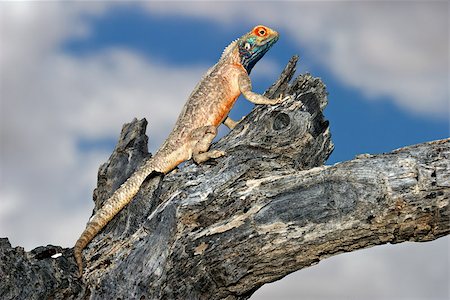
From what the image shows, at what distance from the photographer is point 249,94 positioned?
38.7 feet

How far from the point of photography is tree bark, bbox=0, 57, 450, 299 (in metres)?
8.42

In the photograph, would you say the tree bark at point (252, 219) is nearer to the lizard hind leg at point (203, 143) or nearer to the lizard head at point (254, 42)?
the lizard hind leg at point (203, 143)

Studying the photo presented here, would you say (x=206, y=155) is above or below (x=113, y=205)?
above

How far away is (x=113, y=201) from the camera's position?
11.0 meters

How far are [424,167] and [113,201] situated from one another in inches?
210

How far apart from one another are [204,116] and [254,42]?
2.33m

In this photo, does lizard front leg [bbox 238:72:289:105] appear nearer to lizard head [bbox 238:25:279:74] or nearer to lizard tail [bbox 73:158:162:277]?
lizard head [bbox 238:25:279:74]

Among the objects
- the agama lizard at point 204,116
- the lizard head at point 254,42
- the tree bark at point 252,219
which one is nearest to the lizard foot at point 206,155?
the agama lizard at point 204,116

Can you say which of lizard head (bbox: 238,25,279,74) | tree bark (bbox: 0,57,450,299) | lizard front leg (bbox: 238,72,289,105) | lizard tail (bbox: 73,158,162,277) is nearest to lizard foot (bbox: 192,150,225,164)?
tree bark (bbox: 0,57,450,299)

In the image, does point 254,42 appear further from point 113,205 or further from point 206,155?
point 113,205

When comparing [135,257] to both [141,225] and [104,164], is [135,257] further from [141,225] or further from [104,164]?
[104,164]

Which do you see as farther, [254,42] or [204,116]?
[254,42]

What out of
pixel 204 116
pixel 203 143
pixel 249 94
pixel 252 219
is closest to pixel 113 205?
pixel 203 143

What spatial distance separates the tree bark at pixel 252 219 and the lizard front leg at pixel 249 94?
Answer: 0.79 ft
